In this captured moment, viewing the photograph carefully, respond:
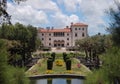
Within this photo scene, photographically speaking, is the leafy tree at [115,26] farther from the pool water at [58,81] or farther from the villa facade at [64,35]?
the villa facade at [64,35]

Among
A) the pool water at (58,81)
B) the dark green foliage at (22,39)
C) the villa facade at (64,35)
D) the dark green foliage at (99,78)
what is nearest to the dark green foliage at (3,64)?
the dark green foliage at (99,78)

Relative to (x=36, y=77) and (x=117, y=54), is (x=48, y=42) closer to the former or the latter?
(x=36, y=77)

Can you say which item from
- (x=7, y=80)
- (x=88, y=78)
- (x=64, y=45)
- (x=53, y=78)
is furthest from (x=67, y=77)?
(x=64, y=45)

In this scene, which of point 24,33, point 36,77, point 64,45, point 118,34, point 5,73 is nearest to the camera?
point 5,73

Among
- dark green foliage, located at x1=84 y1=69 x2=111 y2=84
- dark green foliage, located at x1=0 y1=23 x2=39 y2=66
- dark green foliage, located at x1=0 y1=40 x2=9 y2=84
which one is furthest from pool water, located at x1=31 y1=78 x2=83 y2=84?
dark green foliage, located at x1=0 y1=40 x2=9 y2=84

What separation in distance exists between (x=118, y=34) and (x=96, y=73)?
1.86m

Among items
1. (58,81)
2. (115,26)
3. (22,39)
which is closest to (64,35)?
(22,39)

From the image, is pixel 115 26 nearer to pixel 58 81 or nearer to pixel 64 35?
pixel 58 81

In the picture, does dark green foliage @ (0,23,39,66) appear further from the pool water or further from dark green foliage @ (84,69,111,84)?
dark green foliage @ (84,69,111,84)

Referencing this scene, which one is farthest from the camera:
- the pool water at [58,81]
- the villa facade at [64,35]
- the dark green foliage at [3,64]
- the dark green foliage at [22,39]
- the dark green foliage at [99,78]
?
the villa facade at [64,35]

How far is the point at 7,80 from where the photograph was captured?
11.4 m

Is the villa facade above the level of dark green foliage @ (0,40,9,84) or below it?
above

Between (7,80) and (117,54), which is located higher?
(117,54)

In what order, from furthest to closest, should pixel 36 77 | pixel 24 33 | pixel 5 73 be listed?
1. pixel 24 33
2. pixel 36 77
3. pixel 5 73
